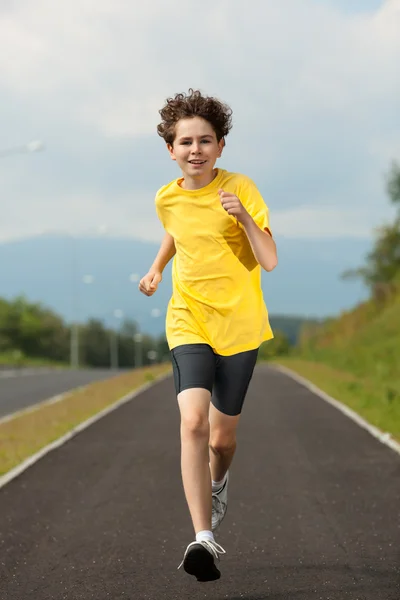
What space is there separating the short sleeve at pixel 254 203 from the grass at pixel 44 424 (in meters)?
6.18

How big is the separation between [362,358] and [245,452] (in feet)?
86.7

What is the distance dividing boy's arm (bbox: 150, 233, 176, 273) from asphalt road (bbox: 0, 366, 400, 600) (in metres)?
1.62

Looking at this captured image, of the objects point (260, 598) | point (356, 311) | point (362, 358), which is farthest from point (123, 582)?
point (356, 311)

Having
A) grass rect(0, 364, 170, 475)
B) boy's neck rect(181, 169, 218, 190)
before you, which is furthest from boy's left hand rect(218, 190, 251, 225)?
grass rect(0, 364, 170, 475)

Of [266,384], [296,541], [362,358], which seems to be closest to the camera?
[296,541]

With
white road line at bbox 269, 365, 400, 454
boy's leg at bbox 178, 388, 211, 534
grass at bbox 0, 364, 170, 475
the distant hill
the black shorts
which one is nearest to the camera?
boy's leg at bbox 178, 388, 211, 534

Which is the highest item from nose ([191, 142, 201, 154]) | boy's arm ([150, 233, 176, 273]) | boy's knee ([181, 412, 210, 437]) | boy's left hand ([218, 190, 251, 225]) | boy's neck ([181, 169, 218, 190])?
nose ([191, 142, 201, 154])

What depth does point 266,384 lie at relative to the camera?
2978cm

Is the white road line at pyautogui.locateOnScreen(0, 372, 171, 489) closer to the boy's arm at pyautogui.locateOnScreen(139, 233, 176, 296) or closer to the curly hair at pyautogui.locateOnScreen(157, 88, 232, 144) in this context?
the boy's arm at pyautogui.locateOnScreen(139, 233, 176, 296)

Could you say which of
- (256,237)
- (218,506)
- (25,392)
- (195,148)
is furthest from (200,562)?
(25,392)

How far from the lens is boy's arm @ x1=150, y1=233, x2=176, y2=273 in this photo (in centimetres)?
600

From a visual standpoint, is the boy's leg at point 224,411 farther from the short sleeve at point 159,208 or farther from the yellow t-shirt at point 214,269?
the short sleeve at point 159,208

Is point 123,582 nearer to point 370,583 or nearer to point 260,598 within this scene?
point 260,598

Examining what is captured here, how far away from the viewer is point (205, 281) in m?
5.55
